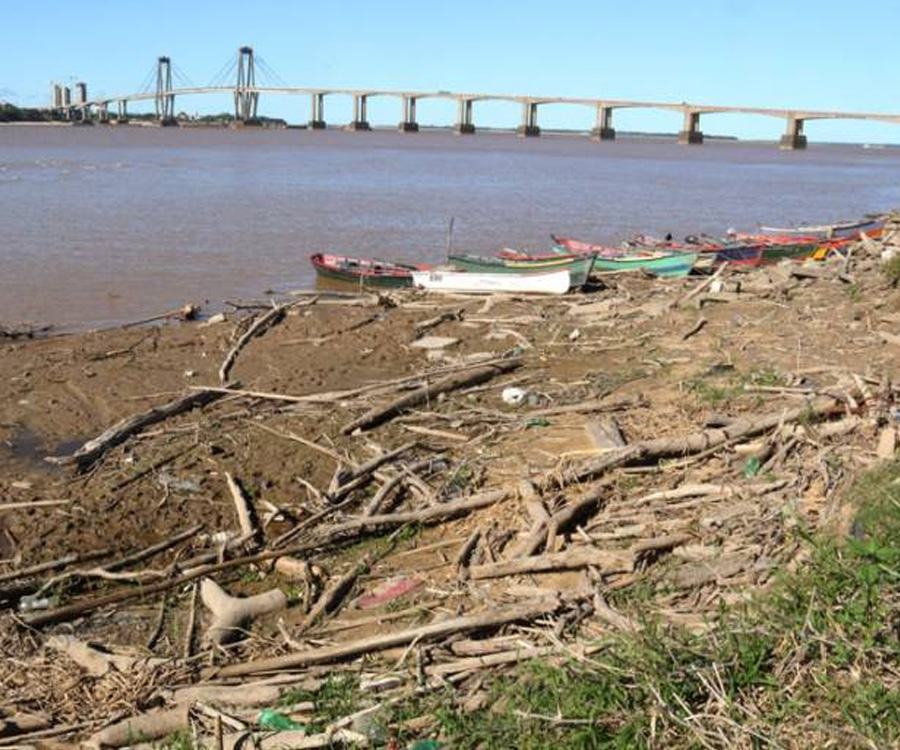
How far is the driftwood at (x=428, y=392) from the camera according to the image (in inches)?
351

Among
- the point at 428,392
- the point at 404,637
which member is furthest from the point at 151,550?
the point at 428,392

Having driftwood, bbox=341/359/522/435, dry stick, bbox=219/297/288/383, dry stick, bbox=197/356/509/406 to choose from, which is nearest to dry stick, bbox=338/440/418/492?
driftwood, bbox=341/359/522/435

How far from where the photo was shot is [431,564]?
6.49 meters

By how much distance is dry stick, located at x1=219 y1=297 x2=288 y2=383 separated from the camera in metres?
11.1

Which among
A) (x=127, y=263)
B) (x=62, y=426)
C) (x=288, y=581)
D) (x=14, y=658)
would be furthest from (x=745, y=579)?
(x=127, y=263)

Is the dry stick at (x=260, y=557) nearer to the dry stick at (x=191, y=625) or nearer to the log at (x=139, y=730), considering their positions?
the dry stick at (x=191, y=625)

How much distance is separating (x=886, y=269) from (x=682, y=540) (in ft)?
25.1

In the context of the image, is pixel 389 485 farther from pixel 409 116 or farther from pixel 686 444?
pixel 409 116

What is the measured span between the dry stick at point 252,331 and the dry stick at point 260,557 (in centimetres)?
420

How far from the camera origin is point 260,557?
6.64m

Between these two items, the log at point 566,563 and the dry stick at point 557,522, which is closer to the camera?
the log at point 566,563

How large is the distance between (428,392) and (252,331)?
3.80 metres

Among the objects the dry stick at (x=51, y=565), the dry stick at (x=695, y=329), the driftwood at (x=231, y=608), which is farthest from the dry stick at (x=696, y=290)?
the dry stick at (x=51, y=565)

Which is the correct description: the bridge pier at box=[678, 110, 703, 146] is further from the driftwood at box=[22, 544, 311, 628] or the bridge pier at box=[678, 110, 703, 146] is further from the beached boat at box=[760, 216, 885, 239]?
the driftwood at box=[22, 544, 311, 628]
